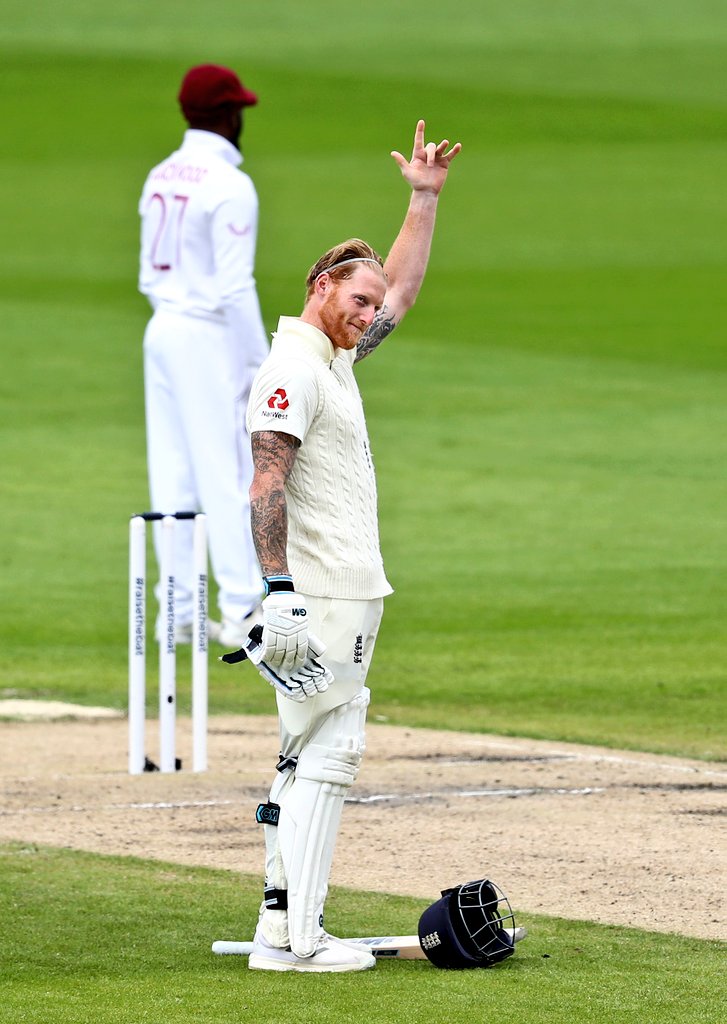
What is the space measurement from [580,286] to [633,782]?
79.0 feet

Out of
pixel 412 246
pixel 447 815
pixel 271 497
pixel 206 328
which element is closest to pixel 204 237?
pixel 206 328

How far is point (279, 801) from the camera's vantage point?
632cm

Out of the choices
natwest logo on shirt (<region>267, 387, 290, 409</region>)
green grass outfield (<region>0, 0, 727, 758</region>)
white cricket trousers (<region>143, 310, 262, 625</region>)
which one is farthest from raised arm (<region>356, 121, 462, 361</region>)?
white cricket trousers (<region>143, 310, 262, 625</region>)

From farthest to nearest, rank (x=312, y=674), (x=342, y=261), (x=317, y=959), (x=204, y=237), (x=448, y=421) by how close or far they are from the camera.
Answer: (x=448, y=421), (x=204, y=237), (x=342, y=261), (x=317, y=959), (x=312, y=674)

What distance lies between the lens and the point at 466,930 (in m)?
6.28

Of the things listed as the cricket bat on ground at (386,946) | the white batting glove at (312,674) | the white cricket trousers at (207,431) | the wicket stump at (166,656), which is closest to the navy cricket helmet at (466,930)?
the cricket bat on ground at (386,946)

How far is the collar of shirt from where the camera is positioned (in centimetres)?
1226

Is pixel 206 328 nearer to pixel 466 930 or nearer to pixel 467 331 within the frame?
pixel 466 930

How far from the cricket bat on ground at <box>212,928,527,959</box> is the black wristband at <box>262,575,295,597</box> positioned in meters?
1.12

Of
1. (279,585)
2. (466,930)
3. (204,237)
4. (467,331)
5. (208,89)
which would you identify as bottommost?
(466,930)

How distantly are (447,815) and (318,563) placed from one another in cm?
246

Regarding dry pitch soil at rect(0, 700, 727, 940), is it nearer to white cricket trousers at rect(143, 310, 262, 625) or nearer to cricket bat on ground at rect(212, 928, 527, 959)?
cricket bat on ground at rect(212, 928, 527, 959)

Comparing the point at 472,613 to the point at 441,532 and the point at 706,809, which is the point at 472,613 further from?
the point at 706,809

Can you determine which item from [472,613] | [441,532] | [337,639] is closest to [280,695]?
[337,639]
